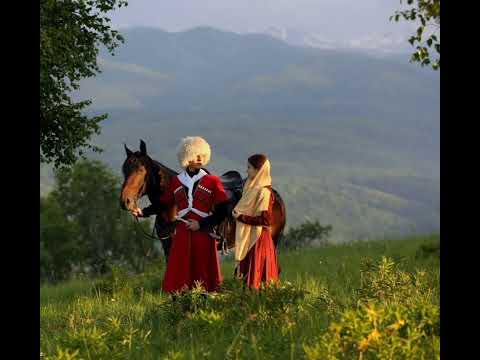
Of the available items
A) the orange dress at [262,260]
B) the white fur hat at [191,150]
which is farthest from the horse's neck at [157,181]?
the orange dress at [262,260]

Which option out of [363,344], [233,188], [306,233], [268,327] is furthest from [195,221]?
[306,233]

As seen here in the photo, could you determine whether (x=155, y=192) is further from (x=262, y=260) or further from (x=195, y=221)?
(x=262, y=260)

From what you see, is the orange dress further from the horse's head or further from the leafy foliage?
the leafy foliage

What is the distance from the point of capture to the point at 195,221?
10656mm

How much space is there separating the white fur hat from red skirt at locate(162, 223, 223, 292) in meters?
0.96

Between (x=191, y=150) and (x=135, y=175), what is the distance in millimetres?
1193

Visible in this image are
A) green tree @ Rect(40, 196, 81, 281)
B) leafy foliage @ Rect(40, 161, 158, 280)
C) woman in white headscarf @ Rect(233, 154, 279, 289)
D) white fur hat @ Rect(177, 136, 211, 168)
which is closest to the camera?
white fur hat @ Rect(177, 136, 211, 168)

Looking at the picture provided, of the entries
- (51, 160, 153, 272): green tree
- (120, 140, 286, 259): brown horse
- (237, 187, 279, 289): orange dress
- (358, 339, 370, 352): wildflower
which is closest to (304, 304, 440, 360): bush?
(358, 339, 370, 352): wildflower

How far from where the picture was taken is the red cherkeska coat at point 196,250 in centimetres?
1074

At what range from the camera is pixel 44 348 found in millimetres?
Answer: 8250

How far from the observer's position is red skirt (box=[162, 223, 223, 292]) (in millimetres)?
10742
